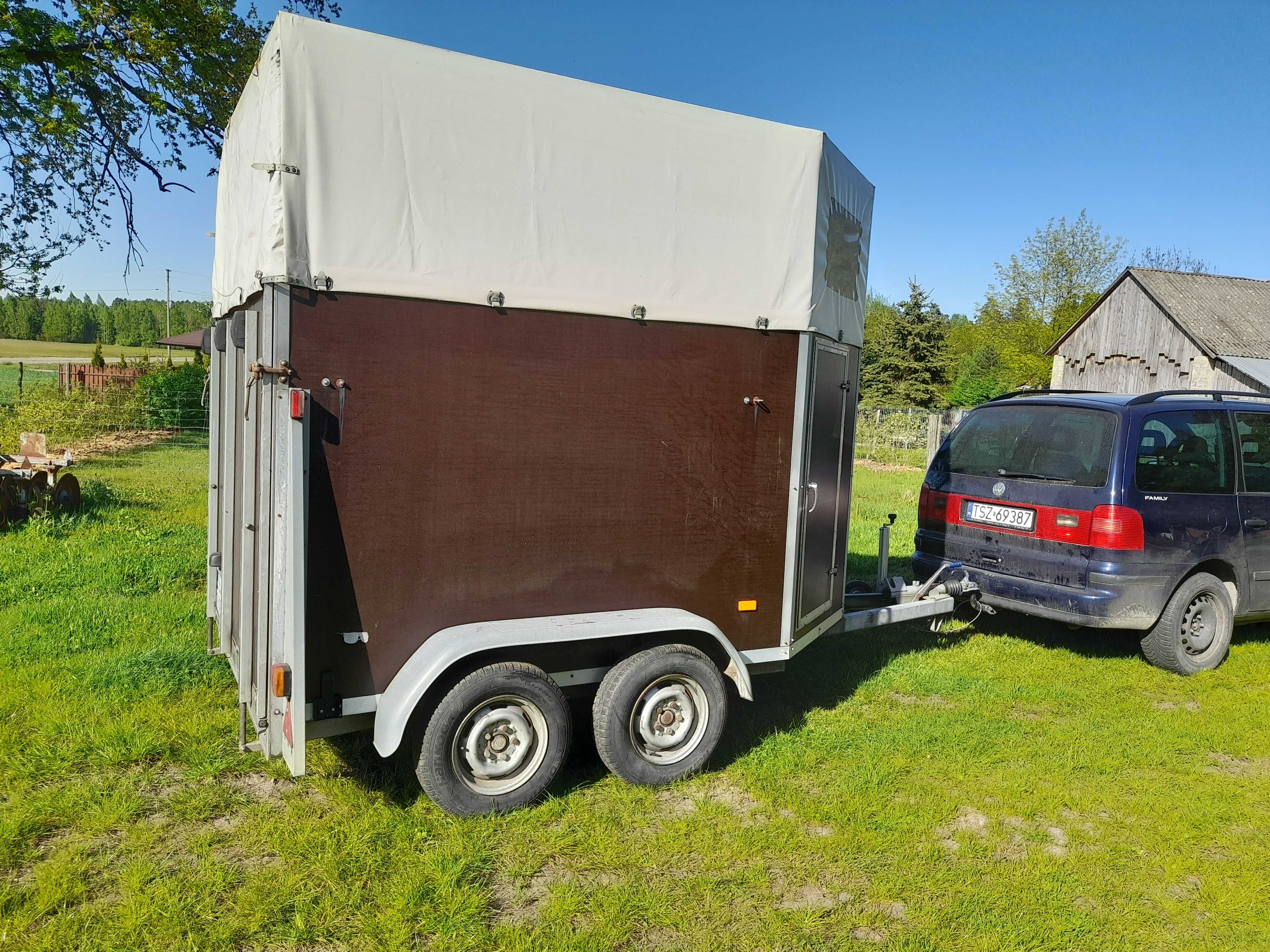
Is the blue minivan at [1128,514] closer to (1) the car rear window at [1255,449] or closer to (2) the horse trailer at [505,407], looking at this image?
(1) the car rear window at [1255,449]

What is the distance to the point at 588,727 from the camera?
14.8 ft

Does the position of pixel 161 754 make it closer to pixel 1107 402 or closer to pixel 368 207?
pixel 368 207

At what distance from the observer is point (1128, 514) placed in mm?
5582

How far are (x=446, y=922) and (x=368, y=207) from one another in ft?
8.77

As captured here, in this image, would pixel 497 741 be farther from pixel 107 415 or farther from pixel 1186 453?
pixel 107 415

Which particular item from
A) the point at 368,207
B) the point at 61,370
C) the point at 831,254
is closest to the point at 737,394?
the point at 831,254

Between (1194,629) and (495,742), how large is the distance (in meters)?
5.23

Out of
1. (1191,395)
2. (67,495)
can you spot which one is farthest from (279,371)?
(67,495)

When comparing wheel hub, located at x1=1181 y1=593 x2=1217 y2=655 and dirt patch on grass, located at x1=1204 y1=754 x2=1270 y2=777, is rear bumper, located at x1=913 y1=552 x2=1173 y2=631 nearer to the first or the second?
wheel hub, located at x1=1181 y1=593 x2=1217 y2=655

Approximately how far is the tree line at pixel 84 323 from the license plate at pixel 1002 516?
74090 millimetres

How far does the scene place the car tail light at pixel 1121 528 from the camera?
5.58 m

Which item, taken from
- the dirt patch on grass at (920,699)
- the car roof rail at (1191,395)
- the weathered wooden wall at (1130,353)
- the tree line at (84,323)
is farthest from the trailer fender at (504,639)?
the tree line at (84,323)

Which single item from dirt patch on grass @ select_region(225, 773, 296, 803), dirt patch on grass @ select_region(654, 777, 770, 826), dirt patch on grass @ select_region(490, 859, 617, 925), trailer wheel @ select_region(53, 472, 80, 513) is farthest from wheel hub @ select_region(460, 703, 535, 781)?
trailer wheel @ select_region(53, 472, 80, 513)

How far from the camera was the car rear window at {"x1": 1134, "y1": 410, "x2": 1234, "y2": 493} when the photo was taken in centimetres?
574
